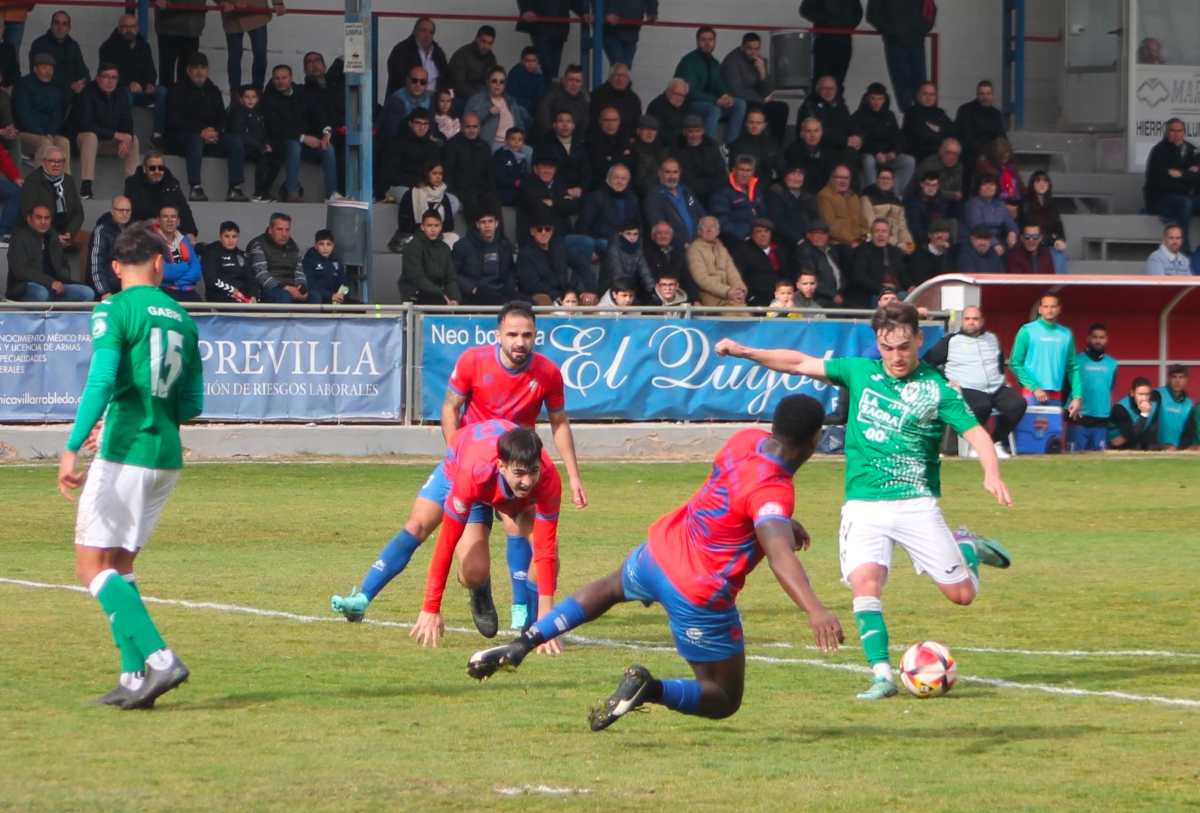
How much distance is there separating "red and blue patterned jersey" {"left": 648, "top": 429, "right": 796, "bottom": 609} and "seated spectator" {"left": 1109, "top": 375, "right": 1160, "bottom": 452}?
16.2 m

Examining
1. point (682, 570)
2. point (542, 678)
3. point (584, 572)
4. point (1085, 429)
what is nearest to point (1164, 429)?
point (1085, 429)

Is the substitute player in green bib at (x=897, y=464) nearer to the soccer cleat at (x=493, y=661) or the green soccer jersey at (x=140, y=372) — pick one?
the soccer cleat at (x=493, y=661)

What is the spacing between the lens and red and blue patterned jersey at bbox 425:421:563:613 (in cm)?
945

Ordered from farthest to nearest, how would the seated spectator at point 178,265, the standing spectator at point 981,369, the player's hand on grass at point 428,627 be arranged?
the standing spectator at point 981,369 → the seated spectator at point 178,265 → the player's hand on grass at point 428,627

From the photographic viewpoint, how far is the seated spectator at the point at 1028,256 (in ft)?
84.9

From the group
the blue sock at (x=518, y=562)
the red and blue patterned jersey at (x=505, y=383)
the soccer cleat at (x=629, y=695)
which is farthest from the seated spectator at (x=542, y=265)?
the soccer cleat at (x=629, y=695)

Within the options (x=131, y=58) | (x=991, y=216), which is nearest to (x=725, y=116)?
(x=991, y=216)

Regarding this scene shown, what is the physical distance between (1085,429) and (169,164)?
11.5m

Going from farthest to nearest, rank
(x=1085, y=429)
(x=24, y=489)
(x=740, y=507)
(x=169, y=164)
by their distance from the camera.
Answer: (x=169, y=164)
(x=1085, y=429)
(x=24, y=489)
(x=740, y=507)

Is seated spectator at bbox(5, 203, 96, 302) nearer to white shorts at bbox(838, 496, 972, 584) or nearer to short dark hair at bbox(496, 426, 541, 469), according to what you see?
short dark hair at bbox(496, 426, 541, 469)

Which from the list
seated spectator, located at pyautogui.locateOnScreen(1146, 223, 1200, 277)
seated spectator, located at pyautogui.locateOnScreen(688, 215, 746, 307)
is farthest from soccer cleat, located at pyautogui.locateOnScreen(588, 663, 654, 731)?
seated spectator, located at pyautogui.locateOnScreen(1146, 223, 1200, 277)

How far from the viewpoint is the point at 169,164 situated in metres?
24.4

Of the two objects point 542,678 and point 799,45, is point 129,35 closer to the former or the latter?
point 799,45

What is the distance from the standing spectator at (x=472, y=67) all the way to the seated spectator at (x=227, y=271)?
506 cm
